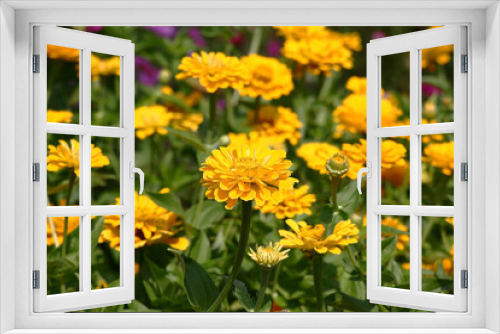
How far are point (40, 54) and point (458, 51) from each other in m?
1.00

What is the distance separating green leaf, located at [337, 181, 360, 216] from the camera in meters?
1.51

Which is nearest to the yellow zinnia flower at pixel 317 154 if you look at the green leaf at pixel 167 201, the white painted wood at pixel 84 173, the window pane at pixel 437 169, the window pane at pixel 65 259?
the window pane at pixel 437 169

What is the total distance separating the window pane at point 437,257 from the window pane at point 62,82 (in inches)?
43.1

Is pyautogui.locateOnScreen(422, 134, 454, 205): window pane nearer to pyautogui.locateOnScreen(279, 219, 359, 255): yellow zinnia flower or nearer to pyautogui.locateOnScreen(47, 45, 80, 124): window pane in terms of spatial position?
pyautogui.locateOnScreen(279, 219, 359, 255): yellow zinnia flower

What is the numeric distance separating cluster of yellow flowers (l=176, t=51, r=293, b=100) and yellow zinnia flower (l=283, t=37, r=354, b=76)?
88mm

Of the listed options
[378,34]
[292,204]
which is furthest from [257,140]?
[378,34]

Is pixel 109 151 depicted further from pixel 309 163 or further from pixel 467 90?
pixel 467 90

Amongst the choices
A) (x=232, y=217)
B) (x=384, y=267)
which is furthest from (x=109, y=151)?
(x=384, y=267)

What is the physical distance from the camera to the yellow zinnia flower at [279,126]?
→ 1.87 m

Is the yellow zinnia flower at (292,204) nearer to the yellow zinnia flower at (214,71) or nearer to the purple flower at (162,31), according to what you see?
the yellow zinnia flower at (214,71)

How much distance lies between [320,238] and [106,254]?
0.69m

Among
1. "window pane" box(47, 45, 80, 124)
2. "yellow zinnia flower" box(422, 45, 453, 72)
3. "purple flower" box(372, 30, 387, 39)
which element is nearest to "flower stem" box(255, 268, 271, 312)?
"window pane" box(47, 45, 80, 124)

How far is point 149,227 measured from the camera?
1.59 m

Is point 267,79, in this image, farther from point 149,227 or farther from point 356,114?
point 149,227
